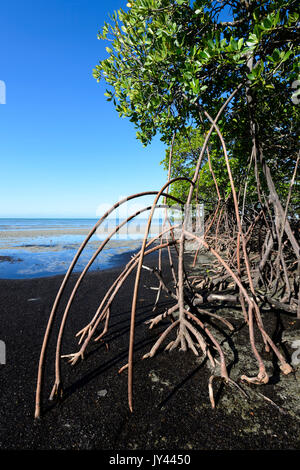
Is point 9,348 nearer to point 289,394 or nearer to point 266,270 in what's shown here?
point 289,394

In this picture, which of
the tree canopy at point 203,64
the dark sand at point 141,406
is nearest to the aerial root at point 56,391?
the dark sand at point 141,406

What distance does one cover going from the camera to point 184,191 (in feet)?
43.5

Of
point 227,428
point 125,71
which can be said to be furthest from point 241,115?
point 227,428

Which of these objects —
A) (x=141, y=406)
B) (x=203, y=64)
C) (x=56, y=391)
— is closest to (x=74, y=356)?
(x=56, y=391)

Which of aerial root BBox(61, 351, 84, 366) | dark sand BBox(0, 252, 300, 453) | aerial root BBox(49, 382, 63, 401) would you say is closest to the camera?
dark sand BBox(0, 252, 300, 453)

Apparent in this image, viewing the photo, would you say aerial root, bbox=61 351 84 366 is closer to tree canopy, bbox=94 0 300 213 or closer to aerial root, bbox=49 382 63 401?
aerial root, bbox=49 382 63 401

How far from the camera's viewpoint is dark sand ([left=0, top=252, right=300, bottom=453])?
1380 millimetres

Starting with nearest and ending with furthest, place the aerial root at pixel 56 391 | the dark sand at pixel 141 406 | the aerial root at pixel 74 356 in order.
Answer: the dark sand at pixel 141 406 → the aerial root at pixel 56 391 → the aerial root at pixel 74 356

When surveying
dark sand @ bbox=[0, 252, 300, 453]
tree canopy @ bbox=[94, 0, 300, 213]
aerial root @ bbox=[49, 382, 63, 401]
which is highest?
tree canopy @ bbox=[94, 0, 300, 213]

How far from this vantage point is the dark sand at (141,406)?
138cm

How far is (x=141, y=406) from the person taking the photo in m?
1.65

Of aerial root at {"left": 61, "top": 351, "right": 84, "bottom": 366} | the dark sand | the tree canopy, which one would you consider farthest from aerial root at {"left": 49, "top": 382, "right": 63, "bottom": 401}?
the tree canopy

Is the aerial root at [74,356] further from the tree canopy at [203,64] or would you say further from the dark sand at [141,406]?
the tree canopy at [203,64]
